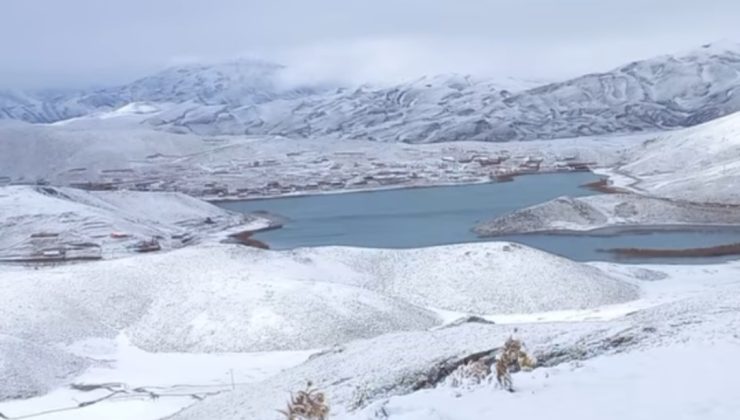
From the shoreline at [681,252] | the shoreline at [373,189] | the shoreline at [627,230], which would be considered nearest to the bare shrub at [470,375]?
the shoreline at [681,252]

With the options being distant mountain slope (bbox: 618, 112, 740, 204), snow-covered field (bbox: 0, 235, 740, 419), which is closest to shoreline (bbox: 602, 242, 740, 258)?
snow-covered field (bbox: 0, 235, 740, 419)

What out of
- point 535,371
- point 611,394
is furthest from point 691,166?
point 611,394

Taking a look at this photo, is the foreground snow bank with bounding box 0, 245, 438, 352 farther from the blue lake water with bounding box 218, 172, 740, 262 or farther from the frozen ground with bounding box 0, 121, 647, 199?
the frozen ground with bounding box 0, 121, 647, 199

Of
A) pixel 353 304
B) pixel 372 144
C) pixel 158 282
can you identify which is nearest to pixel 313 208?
pixel 158 282

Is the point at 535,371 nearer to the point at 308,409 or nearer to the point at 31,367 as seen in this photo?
the point at 308,409

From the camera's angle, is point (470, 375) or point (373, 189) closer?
point (470, 375)

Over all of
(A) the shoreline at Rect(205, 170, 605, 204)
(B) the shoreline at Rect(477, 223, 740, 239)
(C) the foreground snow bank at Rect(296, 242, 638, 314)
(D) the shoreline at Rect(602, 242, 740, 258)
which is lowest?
(A) the shoreline at Rect(205, 170, 605, 204)

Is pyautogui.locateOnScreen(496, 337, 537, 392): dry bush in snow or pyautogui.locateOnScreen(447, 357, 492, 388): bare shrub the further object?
pyautogui.locateOnScreen(447, 357, 492, 388): bare shrub

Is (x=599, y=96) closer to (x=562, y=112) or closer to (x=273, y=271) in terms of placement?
(x=562, y=112)
